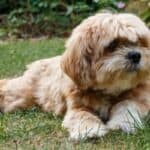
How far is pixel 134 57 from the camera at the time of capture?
248 inches

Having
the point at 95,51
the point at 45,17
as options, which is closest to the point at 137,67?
the point at 95,51

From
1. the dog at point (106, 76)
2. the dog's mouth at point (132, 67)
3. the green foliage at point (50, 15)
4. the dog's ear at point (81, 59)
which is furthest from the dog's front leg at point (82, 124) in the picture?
the green foliage at point (50, 15)

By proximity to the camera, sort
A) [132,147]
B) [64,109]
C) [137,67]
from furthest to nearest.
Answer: [64,109] → [137,67] → [132,147]

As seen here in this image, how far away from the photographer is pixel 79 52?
6.42m

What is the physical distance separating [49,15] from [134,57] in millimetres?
7682

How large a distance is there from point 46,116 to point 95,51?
3.35ft

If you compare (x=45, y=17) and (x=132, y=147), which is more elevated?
(x=132, y=147)

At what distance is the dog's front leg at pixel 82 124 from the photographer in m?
6.11

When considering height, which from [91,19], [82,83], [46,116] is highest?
[91,19]

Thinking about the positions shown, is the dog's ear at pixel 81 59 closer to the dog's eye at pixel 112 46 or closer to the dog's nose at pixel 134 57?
the dog's eye at pixel 112 46

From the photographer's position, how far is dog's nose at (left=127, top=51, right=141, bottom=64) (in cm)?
629

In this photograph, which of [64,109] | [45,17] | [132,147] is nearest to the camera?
[132,147]

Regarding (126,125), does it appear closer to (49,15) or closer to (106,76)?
(106,76)

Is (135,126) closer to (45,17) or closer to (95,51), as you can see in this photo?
(95,51)
